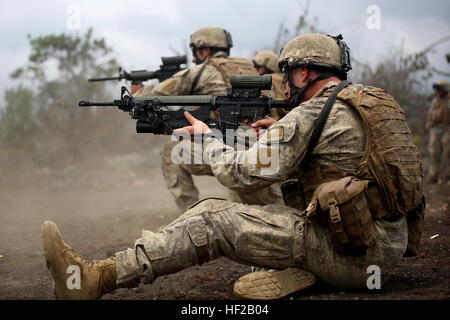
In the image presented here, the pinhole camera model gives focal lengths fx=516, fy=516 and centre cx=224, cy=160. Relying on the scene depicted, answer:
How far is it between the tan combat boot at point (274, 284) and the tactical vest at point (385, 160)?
22.4 inches

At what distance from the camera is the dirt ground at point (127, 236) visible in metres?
3.40

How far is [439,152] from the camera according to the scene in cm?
1121

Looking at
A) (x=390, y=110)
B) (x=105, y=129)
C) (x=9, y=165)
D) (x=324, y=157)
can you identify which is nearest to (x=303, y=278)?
(x=324, y=157)

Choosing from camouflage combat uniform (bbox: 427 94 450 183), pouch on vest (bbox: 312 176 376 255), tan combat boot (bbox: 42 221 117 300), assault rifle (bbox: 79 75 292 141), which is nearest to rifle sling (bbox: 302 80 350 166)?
pouch on vest (bbox: 312 176 376 255)

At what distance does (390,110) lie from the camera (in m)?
3.00

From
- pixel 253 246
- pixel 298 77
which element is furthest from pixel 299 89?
pixel 253 246

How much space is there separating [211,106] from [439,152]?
846 centimetres

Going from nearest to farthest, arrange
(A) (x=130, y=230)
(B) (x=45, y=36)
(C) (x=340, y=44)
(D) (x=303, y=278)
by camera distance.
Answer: (D) (x=303, y=278) → (C) (x=340, y=44) → (A) (x=130, y=230) → (B) (x=45, y=36)

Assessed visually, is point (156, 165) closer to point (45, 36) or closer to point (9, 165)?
point (9, 165)

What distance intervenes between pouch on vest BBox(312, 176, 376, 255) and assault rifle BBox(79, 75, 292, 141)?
126 cm

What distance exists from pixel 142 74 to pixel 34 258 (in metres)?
3.03

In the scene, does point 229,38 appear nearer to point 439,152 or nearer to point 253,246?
point 253,246

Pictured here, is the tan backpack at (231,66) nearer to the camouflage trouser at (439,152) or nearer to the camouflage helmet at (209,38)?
the camouflage helmet at (209,38)
